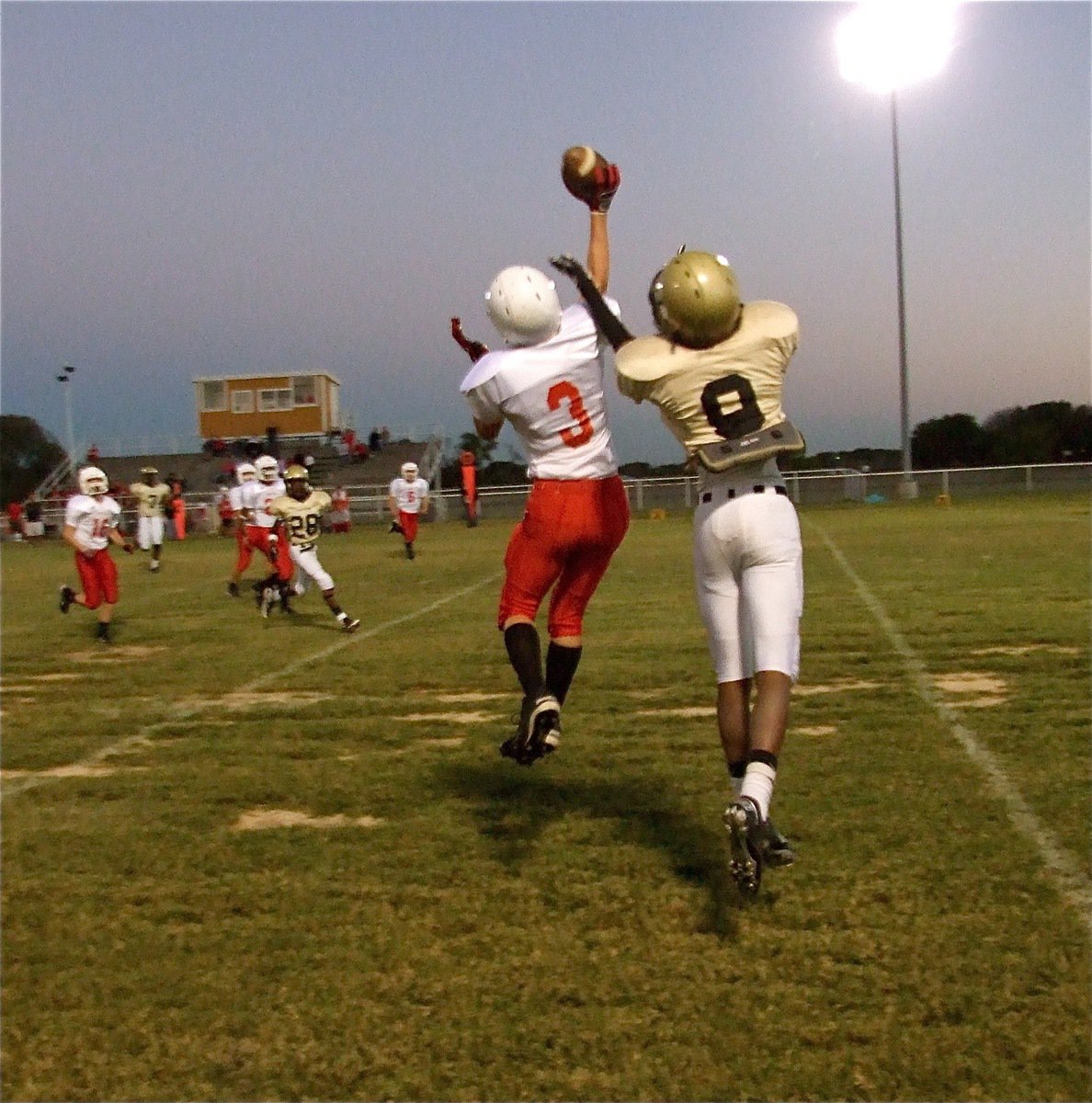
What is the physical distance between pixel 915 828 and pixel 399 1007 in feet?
7.46

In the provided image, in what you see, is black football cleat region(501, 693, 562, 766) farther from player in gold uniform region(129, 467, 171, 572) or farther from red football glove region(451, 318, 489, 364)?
player in gold uniform region(129, 467, 171, 572)

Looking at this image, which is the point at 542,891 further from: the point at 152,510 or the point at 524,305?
the point at 152,510

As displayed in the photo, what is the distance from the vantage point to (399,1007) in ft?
11.2

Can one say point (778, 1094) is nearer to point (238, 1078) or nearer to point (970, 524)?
point (238, 1078)

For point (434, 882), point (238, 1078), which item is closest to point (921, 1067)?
point (238, 1078)

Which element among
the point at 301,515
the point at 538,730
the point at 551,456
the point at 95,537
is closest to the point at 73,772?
the point at 538,730

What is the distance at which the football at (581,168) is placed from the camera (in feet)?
16.0

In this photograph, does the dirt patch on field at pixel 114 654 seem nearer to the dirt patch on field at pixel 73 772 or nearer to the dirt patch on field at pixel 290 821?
the dirt patch on field at pixel 73 772

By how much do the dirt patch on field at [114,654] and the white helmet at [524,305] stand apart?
7.08 m

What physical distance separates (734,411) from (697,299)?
0.37 meters

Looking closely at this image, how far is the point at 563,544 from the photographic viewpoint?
4.82m

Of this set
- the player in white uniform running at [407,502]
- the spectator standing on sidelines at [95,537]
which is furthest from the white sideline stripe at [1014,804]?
the player in white uniform running at [407,502]

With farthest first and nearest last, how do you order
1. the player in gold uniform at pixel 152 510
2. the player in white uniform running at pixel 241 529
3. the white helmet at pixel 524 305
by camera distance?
the player in gold uniform at pixel 152 510
the player in white uniform running at pixel 241 529
the white helmet at pixel 524 305

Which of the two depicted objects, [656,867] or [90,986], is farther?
[656,867]
